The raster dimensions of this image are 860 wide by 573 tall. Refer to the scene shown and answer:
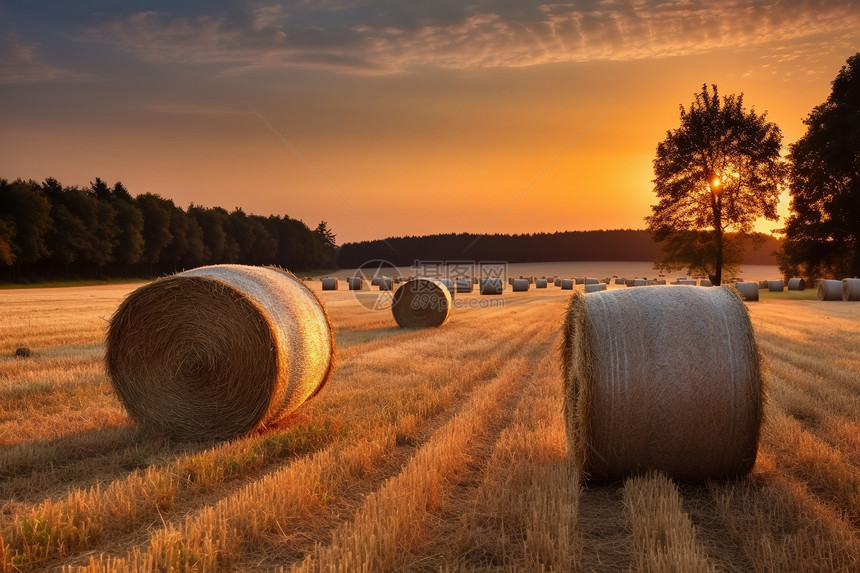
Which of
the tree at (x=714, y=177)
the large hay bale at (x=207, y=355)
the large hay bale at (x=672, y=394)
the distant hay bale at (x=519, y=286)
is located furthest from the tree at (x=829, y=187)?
the large hay bale at (x=207, y=355)

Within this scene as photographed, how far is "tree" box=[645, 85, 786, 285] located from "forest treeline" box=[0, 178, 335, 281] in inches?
2100

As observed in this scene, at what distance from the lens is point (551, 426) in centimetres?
755

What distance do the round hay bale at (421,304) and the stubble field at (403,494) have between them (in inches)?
390

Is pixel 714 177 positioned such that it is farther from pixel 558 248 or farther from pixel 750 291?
pixel 558 248

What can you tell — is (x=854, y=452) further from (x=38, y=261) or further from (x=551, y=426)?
(x=38, y=261)

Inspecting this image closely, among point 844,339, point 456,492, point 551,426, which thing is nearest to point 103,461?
point 456,492

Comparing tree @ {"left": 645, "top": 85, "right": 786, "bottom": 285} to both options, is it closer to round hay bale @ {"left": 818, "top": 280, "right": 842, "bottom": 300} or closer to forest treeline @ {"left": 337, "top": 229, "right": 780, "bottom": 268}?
round hay bale @ {"left": 818, "top": 280, "right": 842, "bottom": 300}

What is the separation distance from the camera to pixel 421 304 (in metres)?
19.7

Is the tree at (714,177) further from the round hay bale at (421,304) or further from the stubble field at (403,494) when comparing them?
the stubble field at (403,494)

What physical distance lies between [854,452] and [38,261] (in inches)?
2710

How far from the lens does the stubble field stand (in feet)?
13.8

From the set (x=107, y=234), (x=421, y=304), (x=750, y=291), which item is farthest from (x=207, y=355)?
(x=107, y=234)

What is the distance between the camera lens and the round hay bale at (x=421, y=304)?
19.7 m

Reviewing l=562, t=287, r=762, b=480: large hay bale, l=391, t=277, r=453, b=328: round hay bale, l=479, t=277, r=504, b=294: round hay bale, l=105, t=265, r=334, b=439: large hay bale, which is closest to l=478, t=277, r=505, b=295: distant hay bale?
l=479, t=277, r=504, b=294: round hay bale
